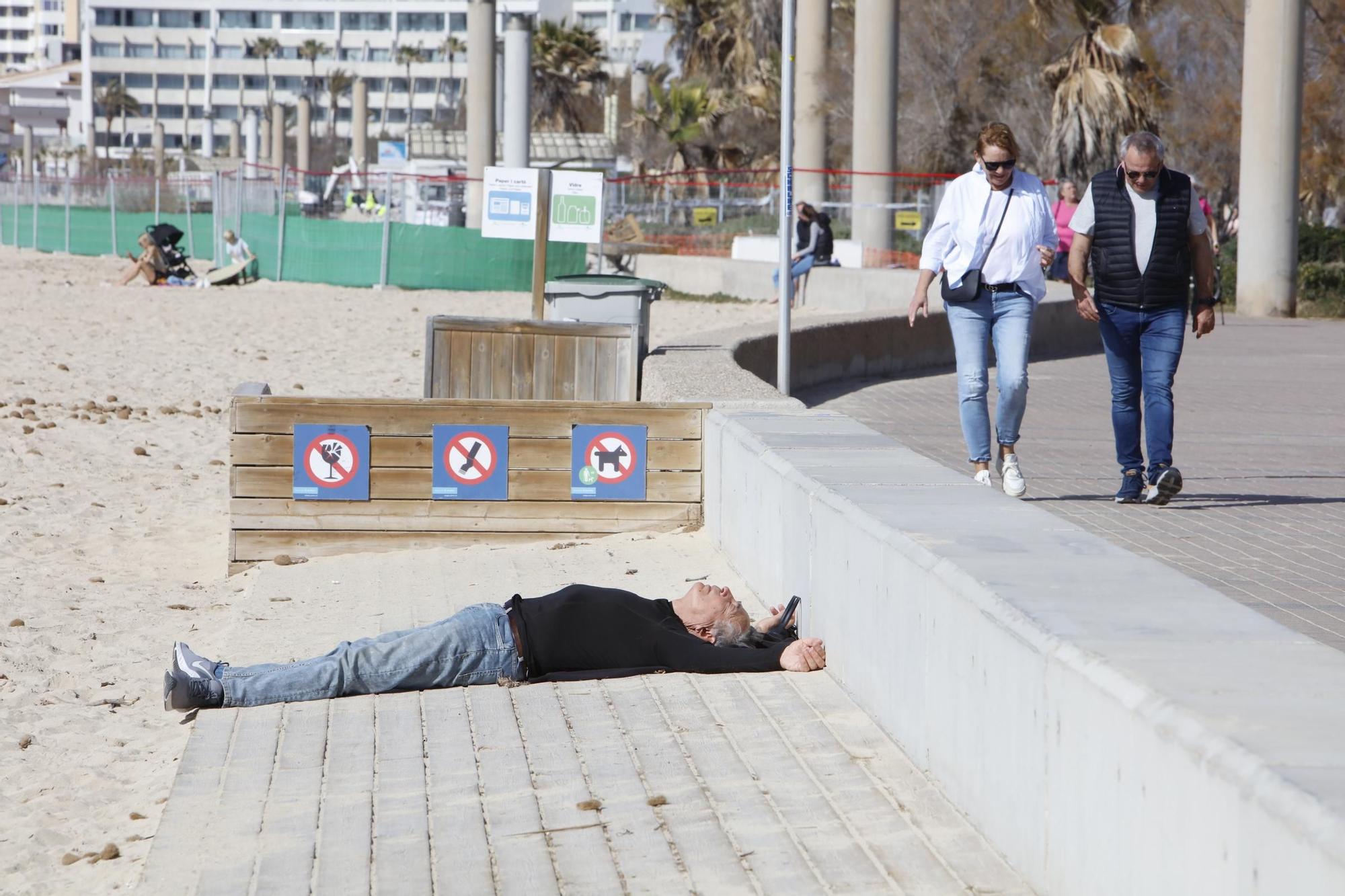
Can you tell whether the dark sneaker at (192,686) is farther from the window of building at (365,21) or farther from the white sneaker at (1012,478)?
the window of building at (365,21)

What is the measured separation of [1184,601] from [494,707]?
228 cm

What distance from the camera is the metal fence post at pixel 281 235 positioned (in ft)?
94.3

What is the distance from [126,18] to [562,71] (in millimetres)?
78582

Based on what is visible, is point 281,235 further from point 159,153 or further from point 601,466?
point 159,153

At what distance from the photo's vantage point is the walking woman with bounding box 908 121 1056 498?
7820 millimetres

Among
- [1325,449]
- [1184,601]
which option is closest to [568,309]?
[1325,449]

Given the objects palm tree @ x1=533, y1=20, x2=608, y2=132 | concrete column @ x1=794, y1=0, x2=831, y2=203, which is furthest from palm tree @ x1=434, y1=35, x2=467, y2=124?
concrete column @ x1=794, y1=0, x2=831, y2=203

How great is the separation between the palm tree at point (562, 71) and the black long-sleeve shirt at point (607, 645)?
76.7 meters

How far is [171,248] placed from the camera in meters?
29.1

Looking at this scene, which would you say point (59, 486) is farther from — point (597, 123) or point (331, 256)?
point (597, 123)

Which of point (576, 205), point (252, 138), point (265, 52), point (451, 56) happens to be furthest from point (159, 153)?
point (576, 205)

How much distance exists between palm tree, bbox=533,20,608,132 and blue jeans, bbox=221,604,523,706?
76747mm

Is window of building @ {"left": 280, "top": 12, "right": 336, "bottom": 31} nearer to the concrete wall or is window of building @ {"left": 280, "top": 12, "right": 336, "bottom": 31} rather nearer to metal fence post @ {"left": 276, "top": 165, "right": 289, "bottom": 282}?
metal fence post @ {"left": 276, "top": 165, "right": 289, "bottom": 282}

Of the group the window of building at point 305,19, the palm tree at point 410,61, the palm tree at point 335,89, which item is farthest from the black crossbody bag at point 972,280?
the window of building at point 305,19
